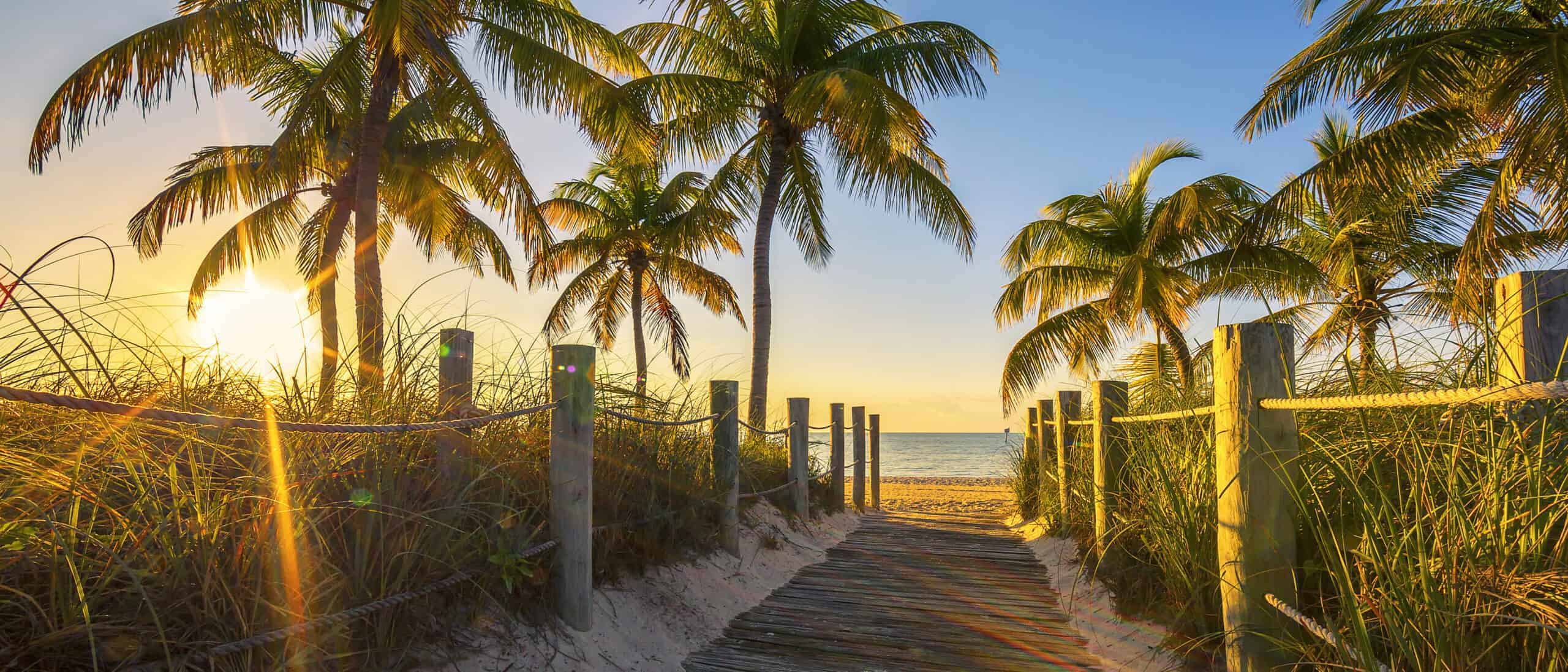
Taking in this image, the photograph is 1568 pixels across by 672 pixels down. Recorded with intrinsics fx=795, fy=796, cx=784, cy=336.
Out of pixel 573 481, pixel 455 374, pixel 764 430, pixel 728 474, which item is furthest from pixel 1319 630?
→ pixel 764 430

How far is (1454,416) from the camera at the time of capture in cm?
254

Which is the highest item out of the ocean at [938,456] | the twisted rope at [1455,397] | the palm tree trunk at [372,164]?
the palm tree trunk at [372,164]

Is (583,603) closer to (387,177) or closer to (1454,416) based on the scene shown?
(1454,416)

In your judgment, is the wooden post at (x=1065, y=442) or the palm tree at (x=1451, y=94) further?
the palm tree at (x=1451, y=94)

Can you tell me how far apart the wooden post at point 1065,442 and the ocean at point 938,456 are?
1.60m

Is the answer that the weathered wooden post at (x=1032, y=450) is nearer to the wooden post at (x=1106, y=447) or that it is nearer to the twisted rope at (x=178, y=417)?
the wooden post at (x=1106, y=447)

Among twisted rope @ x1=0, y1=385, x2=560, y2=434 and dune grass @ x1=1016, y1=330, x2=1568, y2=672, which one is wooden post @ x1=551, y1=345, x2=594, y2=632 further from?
dune grass @ x1=1016, y1=330, x2=1568, y2=672

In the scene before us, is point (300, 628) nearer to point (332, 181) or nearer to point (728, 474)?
point (728, 474)

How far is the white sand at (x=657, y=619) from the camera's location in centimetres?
311

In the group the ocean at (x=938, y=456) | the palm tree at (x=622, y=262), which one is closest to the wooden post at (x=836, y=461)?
the ocean at (x=938, y=456)

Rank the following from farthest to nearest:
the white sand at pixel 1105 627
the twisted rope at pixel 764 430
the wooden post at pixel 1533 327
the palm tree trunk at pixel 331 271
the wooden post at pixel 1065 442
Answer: the palm tree trunk at pixel 331 271
the wooden post at pixel 1065 442
the twisted rope at pixel 764 430
the white sand at pixel 1105 627
the wooden post at pixel 1533 327

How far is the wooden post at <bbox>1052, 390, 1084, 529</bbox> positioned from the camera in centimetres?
662

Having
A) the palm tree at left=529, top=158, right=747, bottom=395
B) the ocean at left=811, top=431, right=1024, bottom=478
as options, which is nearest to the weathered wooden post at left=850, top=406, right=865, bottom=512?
the ocean at left=811, top=431, right=1024, bottom=478

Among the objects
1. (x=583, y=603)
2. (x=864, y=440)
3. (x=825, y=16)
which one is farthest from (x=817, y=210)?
(x=583, y=603)
